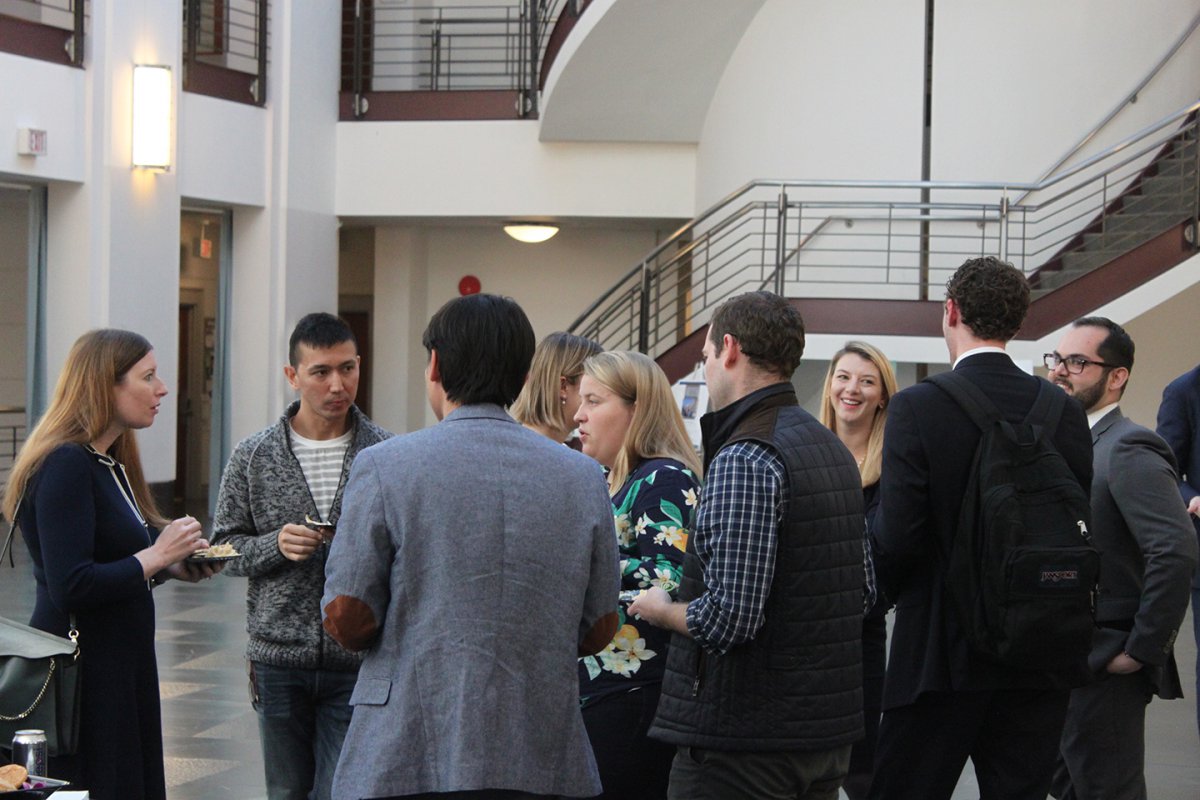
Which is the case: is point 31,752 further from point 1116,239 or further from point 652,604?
point 1116,239

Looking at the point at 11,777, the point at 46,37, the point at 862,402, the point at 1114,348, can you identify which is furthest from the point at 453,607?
the point at 46,37

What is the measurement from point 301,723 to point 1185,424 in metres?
3.75

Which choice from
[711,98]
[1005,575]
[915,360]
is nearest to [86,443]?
[1005,575]

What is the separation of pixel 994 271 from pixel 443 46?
13.6m

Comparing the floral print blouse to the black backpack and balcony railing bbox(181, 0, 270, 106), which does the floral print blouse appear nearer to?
the black backpack

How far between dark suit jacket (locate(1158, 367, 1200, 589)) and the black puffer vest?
333cm

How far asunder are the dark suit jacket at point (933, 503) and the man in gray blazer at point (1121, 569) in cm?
78

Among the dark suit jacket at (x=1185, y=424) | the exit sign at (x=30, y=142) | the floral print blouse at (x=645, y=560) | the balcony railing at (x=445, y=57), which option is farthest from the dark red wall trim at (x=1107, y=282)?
the floral print blouse at (x=645, y=560)

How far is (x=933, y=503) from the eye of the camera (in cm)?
329

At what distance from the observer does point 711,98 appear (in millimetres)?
14227

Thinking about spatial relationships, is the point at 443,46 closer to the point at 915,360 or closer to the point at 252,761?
the point at 915,360

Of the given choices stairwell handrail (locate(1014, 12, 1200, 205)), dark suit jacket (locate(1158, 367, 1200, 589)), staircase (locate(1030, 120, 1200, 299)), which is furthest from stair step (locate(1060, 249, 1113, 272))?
dark suit jacket (locate(1158, 367, 1200, 589))

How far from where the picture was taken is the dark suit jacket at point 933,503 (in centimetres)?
326

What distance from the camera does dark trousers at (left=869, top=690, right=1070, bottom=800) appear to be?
3.34 metres
